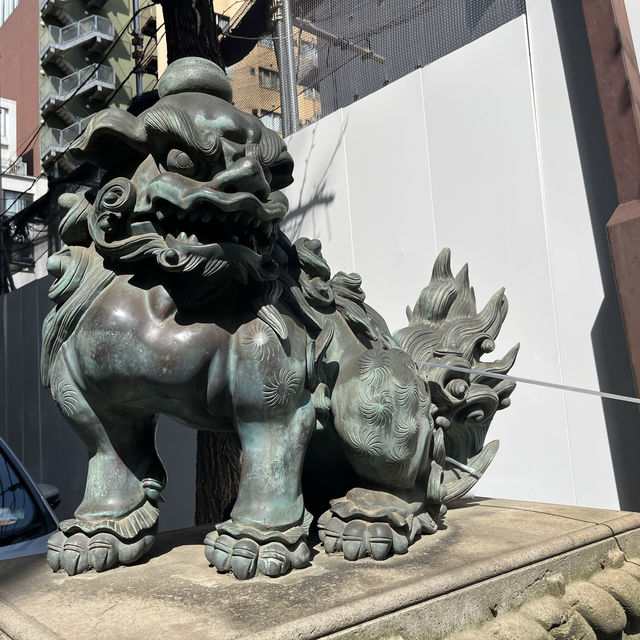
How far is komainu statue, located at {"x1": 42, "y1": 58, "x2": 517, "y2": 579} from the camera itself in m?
1.06

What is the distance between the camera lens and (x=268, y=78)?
3.99 meters

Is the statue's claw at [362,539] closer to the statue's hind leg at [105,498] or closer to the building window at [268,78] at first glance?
the statue's hind leg at [105,498]

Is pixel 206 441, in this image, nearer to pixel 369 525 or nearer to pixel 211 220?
pixel 369 525

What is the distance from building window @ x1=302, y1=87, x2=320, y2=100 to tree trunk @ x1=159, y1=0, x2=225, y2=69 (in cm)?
76

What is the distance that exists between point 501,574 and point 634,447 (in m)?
1.36

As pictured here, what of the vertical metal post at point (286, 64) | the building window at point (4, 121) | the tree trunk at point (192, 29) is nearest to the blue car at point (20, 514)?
the tree trunk at point (192, 29)

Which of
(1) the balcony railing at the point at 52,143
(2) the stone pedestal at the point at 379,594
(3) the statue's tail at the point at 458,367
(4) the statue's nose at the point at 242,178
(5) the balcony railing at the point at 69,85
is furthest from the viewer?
(5) the balcony railing at the point at 69,85

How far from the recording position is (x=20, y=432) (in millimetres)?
5820

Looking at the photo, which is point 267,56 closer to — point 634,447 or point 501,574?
point 634,447

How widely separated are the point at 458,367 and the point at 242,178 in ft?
2.50

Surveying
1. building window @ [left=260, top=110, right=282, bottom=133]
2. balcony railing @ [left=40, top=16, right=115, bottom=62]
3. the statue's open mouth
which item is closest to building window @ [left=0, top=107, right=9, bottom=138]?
balcony railing @ [left=40, top=16, right=115, bottom=62]

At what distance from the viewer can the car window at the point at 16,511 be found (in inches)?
89.7

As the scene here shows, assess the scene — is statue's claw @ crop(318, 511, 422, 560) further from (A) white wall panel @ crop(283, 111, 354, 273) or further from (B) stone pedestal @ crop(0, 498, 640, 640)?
(A) white wall panel @ crop(283, 111, 354, 273)

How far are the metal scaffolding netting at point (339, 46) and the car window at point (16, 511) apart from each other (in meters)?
2.38
